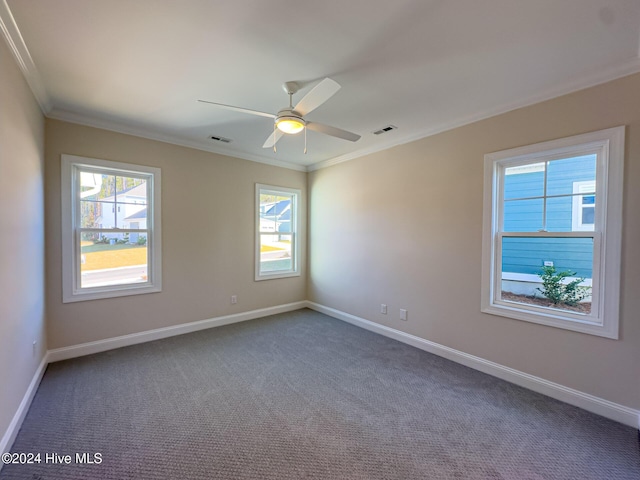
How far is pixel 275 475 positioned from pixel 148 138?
3.78m

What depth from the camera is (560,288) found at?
2.51 metres

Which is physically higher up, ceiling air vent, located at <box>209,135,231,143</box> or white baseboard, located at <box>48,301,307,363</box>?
ceiling air vent, located at <box>209,135,231,143</box>

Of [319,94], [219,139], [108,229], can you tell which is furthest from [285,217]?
[319,94]

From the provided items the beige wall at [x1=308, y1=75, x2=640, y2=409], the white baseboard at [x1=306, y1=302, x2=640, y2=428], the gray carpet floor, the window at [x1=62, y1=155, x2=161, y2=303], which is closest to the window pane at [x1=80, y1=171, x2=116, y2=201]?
the window at [x1=62, y1=155, x2=161, y2=303]

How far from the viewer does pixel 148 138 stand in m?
3.51

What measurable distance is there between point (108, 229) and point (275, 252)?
2368 mm

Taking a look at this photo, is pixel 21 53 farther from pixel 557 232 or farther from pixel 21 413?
pixel 557 232

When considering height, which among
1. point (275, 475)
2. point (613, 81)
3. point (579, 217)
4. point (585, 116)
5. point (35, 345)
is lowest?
point (275, 475)

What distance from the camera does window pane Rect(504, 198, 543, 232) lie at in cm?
260

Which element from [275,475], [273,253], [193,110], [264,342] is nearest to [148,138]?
[193,110]

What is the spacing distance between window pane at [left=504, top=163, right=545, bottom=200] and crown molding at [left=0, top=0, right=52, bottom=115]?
389 centimetres

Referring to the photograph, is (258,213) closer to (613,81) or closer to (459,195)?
(459,195)

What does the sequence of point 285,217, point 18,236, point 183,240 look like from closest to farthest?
point 18,236 < point 183,240 < point 285,217

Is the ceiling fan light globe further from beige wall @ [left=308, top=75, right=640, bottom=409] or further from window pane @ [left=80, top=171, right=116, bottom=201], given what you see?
window pane @ [left=80, top=171, right=116, bottom=201]
